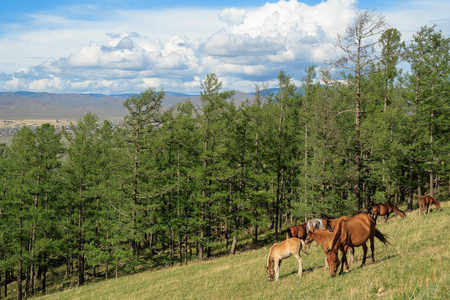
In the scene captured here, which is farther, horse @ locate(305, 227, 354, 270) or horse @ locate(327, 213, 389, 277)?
horse @ locate(305, 227, 354, 270)

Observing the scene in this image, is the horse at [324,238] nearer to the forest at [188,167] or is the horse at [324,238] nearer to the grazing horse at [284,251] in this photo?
the grazing horse at [284,251]

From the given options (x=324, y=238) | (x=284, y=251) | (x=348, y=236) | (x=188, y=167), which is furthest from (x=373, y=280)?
(x=188, y=167)

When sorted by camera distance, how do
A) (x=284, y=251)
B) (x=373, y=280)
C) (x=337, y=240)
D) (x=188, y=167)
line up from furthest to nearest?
1. (x=188, y=167)
2. (x=284, y=251)
3. (x=337, y=240)
4. (x=373, y=280)

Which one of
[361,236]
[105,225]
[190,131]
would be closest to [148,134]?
[190,131]

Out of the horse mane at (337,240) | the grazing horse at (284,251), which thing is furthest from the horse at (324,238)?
the grazing horse at (284,251)

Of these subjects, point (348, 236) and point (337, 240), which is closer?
point (337, 240)

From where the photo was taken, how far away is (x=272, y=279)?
1213 cm

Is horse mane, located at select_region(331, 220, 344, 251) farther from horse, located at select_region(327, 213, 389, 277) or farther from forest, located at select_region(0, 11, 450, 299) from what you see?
forest, located at select_region(0, 11, 450, 299)

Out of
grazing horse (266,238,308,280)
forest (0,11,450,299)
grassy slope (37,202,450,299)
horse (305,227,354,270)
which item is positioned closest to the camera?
grassy slope (37,202,450,299)

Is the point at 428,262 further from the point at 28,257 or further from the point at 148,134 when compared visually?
the point at 28,257

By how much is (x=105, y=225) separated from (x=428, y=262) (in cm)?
2842

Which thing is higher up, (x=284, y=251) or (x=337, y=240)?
(x=337, y=240)

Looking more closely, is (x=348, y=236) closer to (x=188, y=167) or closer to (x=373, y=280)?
(x=373, y=280)

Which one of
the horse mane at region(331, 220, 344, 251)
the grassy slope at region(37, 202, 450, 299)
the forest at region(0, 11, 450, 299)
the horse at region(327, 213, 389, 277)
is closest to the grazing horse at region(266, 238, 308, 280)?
the grassy slope at region(37, 202, 450, 299)
